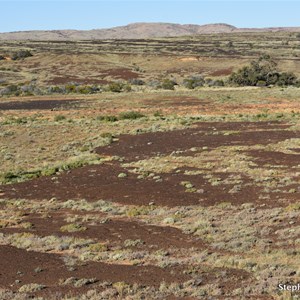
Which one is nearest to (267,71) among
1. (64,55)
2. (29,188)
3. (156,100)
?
(156,100)

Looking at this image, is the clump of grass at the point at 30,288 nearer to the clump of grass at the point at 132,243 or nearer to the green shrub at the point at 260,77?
the clump of grass at the point at 132,243

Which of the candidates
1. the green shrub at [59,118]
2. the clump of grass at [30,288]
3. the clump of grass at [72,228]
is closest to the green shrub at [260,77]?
the green shrub at [59,118]

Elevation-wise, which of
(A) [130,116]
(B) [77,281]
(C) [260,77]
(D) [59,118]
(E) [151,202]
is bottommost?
(E) [151,202]

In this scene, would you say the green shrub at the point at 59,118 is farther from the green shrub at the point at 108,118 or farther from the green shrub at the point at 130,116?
the green shrub at the point at 130,116

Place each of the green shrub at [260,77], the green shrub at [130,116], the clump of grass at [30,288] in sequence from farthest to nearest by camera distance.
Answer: the green shrub at [260,77] → the green shrub at [130,116] → the clump of grass at [30,288]

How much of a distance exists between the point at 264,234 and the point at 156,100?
154 ft

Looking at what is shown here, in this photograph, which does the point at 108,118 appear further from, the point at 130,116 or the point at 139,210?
the point at 139,210

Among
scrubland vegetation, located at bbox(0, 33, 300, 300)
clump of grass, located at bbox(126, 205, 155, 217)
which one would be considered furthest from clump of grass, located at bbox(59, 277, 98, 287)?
clump of grass, located at bbox(126, 205, 155, 217)

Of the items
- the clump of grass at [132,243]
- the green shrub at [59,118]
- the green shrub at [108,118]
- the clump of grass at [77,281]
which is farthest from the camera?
the green shrub at [59,118]

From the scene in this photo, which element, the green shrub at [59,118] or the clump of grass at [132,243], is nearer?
the clump of grass at [132,243]

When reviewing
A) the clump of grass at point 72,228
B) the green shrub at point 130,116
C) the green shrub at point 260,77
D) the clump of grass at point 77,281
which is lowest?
the clump of grass at point 72,228

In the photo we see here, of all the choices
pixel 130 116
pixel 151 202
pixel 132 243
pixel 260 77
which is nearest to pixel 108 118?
pixel 130 116

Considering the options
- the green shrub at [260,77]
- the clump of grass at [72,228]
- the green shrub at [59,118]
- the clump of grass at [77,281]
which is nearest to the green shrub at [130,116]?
the green shrub at [59,118]

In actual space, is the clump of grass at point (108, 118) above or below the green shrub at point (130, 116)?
below
